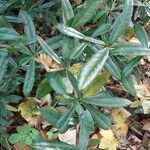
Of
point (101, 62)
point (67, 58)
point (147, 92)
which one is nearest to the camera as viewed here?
point (101, 62)

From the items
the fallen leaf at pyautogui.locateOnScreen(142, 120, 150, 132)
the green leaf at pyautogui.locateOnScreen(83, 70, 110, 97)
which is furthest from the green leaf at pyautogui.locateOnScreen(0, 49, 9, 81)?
the fallen leaf at pyautogui.locateOnScreen(142, 120, 150, 132)

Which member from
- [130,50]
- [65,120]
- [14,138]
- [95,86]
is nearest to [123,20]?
[130,50]

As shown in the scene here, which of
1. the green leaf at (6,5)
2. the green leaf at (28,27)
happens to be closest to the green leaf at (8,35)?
the green leaf at (28,27)

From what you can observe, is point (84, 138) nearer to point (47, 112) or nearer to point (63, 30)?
point (47, 112)

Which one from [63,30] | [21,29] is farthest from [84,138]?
[21,29]

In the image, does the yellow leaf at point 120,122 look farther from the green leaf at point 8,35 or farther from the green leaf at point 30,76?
the green leaf at point 8,35

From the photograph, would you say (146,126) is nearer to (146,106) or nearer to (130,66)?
(146,106)

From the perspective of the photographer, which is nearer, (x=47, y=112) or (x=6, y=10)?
(x=47, y=112)
